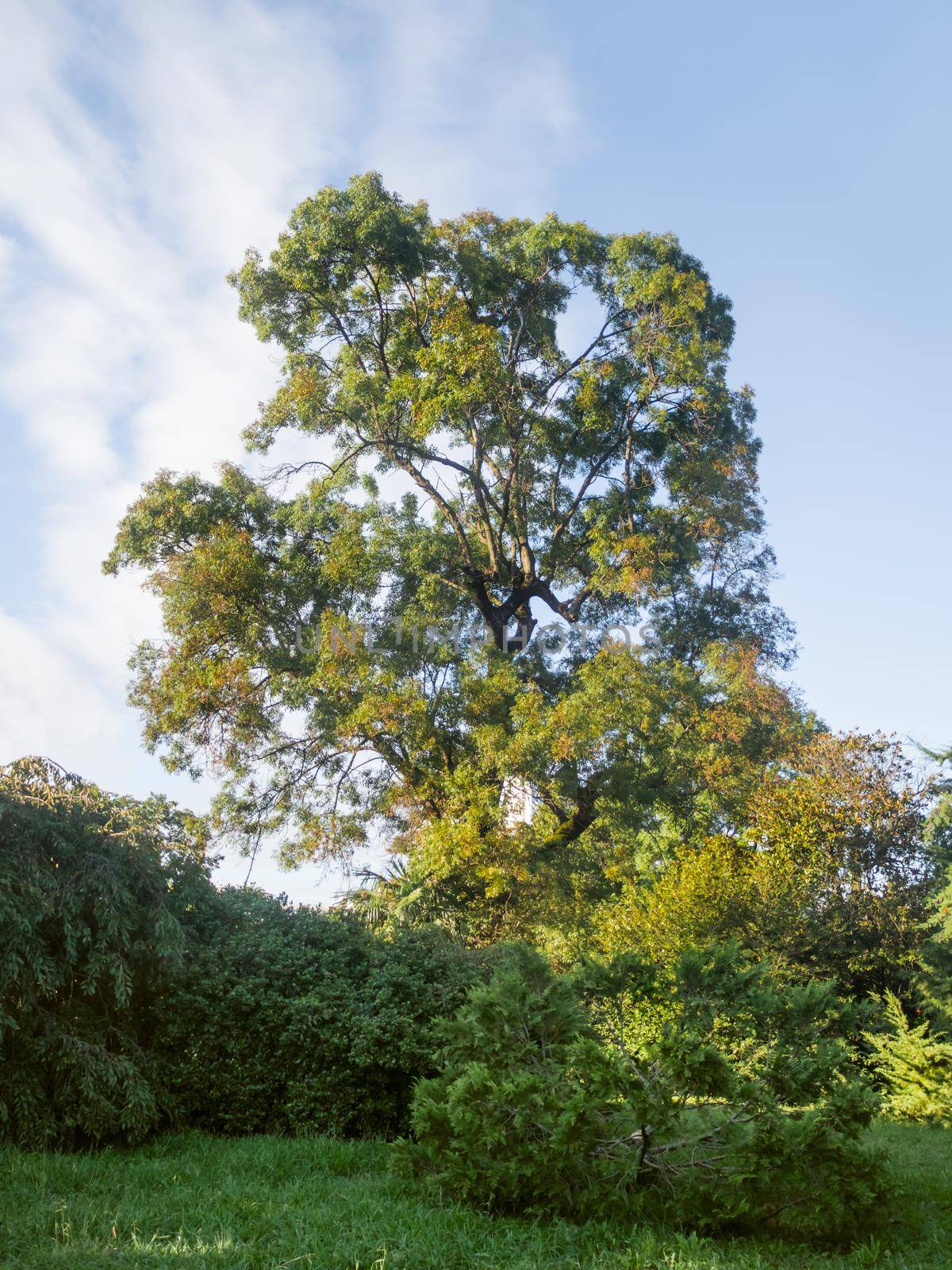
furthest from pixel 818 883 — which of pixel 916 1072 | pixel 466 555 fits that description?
pixel 466 555

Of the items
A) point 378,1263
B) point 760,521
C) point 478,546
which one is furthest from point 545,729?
point 378,1263

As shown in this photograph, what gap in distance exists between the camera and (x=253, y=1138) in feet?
24.3

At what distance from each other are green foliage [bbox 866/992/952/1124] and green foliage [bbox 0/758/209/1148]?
8486mm

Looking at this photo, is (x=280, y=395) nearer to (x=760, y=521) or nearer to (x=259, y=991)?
(x=760, y=521)

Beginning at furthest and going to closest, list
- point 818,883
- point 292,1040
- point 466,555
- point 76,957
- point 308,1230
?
point 466,555 → point 818,883 → point 292,1040 → point 76,957 → point 308,1230

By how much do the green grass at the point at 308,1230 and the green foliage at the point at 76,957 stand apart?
508mm

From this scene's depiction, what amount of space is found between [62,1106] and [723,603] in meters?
16.7

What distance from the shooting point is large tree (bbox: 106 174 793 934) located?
16922 mm

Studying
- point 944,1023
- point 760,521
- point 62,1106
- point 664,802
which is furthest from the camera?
point 760,521

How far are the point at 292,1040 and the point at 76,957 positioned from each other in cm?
184

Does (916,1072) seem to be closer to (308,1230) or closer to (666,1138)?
(666,1138)

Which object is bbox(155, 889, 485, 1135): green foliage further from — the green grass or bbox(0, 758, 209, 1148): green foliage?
the green grass

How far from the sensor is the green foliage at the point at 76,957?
22.7 ft

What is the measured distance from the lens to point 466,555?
63.5 ft
